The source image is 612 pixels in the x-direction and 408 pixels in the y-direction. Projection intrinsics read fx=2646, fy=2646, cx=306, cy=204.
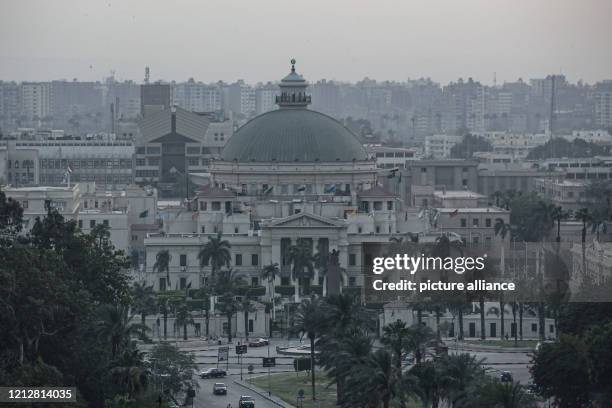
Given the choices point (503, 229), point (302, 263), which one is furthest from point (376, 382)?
point (503, 229)

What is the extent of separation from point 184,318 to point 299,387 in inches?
716

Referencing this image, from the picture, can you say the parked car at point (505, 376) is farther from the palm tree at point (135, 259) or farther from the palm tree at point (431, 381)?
the palm tree at point (135, 259)

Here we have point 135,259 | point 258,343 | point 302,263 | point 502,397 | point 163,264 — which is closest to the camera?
point 502,397

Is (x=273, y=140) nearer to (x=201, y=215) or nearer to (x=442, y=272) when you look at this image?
(x=201, y=215)

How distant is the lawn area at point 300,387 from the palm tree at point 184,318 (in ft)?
44.0

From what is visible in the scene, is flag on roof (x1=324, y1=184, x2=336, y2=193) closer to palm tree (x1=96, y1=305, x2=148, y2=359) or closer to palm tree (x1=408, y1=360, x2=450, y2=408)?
palm tree (x1=96, y1=305, x2=148, y2=359)

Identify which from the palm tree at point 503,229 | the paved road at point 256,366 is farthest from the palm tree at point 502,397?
the palm tree at point 503,229

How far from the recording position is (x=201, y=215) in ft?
504

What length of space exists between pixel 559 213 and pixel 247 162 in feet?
90.9

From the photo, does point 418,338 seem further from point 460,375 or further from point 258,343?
point 258,343

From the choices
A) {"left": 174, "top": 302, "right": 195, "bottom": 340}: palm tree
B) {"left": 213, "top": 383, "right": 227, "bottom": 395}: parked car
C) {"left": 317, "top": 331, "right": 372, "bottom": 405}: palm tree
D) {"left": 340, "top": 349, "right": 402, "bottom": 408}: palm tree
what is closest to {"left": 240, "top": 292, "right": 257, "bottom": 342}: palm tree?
{"left": 174, "top": 302, "right": 195, "bottom": 340}: palm tree

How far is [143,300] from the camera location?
124m

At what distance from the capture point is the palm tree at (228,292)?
124438 mm

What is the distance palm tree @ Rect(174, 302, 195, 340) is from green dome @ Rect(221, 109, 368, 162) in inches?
1659
